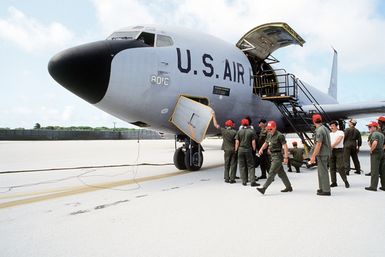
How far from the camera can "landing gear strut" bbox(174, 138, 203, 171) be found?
31.6 ft

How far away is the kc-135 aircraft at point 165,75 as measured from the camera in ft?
22.9

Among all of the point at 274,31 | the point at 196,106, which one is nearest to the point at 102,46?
the point at 196,106

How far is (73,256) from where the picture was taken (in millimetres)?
3061

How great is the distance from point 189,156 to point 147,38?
4189mm

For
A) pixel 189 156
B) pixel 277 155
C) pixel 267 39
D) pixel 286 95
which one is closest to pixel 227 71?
pixel 189 156

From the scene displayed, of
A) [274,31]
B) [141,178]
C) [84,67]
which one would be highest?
[274,31]

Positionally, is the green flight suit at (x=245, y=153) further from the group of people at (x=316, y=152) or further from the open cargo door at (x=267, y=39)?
the open cargo door at (x=267, y=39)

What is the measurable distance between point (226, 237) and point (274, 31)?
10.4 m

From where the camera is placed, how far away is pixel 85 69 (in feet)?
22.2

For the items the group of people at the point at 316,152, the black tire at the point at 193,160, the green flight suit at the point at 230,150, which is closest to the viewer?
the group of people at the point at 316,152

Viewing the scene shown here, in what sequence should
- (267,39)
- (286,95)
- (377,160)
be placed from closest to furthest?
(377,160), (267,39), (286,95)

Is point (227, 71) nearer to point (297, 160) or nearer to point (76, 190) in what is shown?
point (297, 160)

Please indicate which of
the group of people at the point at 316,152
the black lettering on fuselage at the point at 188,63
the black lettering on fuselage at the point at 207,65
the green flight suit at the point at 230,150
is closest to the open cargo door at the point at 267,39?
the black lettering on fuselage at the point at 207,65

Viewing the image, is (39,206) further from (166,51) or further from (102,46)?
(166,51)
